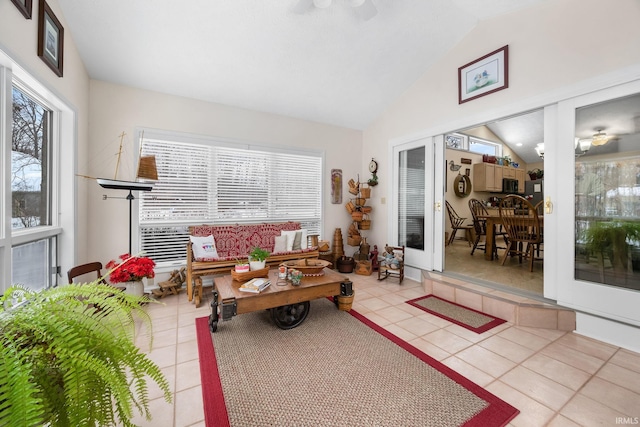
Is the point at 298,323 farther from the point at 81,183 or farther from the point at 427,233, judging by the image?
the point at 81,183

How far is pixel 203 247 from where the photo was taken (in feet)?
10.6

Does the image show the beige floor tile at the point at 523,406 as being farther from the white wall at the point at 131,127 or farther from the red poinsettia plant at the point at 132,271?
the white wall at the point at 131,127

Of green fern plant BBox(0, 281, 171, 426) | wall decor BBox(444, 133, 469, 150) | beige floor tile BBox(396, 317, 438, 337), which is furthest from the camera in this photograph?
wall decor BBox(444, 133, 469, 150)

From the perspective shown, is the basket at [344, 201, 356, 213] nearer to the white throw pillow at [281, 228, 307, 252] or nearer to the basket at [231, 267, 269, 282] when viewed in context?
the white throw pillow at [281, 228, 307, 252]

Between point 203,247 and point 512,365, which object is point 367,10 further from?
point 512,365

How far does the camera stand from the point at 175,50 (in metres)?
2.85

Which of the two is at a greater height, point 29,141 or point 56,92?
point 56,92

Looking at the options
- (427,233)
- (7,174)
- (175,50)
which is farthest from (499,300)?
(175,50)

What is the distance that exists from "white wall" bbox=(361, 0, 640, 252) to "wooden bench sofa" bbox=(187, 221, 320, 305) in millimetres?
2478

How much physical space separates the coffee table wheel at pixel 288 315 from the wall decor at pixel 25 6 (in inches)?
111

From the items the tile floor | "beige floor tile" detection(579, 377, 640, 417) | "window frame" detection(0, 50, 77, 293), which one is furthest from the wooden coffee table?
"beige floor tile" detection(579, 377, 640, 417)

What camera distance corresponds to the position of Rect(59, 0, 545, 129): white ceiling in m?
2.52

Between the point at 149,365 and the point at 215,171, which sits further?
the point at 215,171

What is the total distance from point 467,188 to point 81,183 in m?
7.23
